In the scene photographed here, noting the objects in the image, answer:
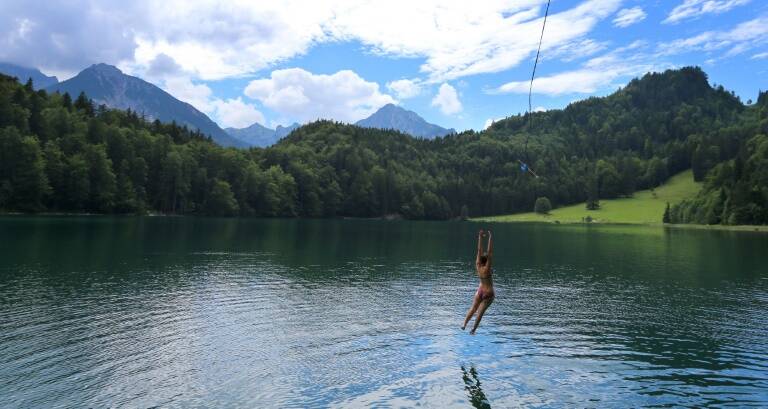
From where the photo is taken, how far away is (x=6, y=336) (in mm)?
24500

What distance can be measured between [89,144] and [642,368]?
17001 cm

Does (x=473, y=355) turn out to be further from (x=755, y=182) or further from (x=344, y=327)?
(x=755, y=182)

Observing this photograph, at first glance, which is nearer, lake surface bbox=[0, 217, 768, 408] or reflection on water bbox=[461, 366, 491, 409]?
reflection on water bbox=[461, 366, 491, 409]

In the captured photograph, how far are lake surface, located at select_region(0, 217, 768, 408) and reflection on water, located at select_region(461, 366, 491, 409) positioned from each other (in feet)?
0.28

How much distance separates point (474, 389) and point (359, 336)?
348 inches

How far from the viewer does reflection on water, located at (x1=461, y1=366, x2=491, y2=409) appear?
708 inches

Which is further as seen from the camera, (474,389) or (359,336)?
(359,336)

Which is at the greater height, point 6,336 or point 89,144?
point 89,144

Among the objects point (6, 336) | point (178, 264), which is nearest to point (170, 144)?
point (178, 264)

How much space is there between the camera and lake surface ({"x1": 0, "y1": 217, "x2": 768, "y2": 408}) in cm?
1884

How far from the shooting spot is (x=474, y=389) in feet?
63.1

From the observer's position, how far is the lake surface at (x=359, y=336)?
61.8 ft

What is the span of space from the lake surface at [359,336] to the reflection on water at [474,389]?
0.09 m

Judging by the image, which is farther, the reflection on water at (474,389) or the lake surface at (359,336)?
the lake surface at (359,336)
